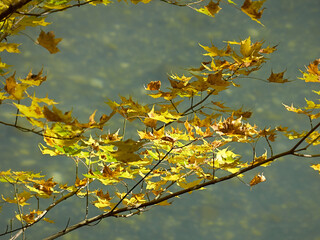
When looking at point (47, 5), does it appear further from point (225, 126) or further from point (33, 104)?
point (225, 126)

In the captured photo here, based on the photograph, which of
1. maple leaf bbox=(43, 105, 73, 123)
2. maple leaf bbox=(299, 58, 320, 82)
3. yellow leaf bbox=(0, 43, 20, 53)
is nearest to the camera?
maple leaf bbox=(43, 105, 73, 123)

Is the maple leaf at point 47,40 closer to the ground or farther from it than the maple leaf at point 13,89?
farther from it

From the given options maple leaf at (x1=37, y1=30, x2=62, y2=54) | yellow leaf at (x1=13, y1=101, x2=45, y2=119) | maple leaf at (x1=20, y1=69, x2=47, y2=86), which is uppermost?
maple leaf at (x1=37, y1=30, x2=62, y2=54)

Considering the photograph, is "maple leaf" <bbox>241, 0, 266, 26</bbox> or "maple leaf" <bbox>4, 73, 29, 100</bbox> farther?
"maple leaf" <bbox>241, 0, 266, 26</bbox>

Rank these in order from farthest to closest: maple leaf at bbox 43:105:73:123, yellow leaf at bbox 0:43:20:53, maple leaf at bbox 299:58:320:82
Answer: maple leaf at bbox 299:58:320:82
yellow leaf at bbox 0:43:20:53
maple leaf at bbox 43:105:73:123

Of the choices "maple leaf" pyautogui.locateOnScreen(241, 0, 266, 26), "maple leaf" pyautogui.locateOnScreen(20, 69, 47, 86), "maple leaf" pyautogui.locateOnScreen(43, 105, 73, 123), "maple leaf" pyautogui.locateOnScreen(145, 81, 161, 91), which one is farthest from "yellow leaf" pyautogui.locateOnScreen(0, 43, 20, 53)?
"maple leaf" pyautogui.locateOnScreen(241, 0, 266, 26)

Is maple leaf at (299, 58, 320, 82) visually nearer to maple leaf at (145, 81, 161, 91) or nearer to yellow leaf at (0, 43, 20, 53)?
maple leaf at (145, 81, 161, 91)

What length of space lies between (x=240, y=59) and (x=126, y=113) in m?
0.31

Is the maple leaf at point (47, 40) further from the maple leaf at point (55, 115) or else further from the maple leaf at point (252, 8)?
the maple leaf at point (252, 8)

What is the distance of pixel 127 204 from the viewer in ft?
3.42

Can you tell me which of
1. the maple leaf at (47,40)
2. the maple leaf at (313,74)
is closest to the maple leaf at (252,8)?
the maple leaf at (313,74)

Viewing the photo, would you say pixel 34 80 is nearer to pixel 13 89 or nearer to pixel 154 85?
pixel 13 89

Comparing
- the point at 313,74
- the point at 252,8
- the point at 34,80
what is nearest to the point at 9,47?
the point at 34,80

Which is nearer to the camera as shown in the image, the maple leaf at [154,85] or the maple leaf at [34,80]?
the maple leaf at [34,80]
